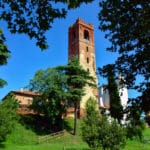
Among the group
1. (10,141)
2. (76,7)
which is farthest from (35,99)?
(76,7)

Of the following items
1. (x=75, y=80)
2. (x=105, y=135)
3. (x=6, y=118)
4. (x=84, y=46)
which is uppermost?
(x=84, y=46)

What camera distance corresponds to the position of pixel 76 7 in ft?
21.2

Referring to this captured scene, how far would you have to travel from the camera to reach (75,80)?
56500mm

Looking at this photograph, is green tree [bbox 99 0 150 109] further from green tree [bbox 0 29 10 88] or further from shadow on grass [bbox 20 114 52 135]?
shadow on grass [bbox 20 114 52 135]

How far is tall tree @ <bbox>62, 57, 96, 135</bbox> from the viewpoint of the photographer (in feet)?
184

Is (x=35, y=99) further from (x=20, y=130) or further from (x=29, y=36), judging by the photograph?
(x=29, y=36)

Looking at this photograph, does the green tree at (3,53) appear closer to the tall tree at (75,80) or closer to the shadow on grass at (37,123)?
the shadow on grass at (37,123)

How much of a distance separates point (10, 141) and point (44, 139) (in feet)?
16.3

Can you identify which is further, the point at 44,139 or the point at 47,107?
the point at 47,107

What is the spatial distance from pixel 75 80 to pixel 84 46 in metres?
20.3

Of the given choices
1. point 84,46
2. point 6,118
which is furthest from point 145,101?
point 84,46

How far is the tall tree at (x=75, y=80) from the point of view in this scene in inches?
2210

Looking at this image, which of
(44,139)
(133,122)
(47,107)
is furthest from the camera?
(47,107)

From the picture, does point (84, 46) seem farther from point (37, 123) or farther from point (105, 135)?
point (105, 135)
